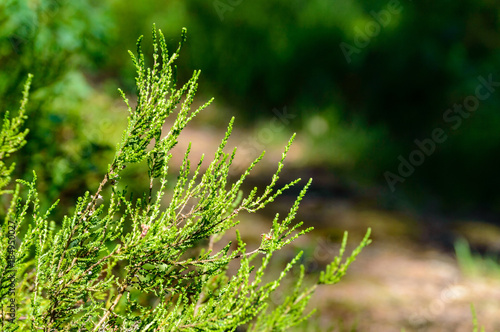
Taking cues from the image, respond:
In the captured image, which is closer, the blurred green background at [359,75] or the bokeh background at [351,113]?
the bokeh background at [351,113]

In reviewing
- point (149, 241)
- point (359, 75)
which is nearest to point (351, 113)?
point (359, 75)

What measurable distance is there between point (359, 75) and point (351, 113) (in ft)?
2.63

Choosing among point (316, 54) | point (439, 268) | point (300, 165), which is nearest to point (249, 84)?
point (316, 54)

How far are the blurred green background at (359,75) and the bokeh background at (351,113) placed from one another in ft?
0.08

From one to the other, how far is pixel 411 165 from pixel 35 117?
19.3ft

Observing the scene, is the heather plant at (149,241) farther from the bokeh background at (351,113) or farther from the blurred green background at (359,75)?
the blurred green background at (359,75)

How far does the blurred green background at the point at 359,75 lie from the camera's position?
23.8 feet

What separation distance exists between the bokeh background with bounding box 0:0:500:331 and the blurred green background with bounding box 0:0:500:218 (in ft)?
0.08

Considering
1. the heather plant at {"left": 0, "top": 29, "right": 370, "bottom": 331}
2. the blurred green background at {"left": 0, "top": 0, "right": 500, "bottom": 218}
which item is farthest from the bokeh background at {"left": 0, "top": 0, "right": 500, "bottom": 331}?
the heather plant at {"left": 0, "top": 29, "right": 370, "bottom": 331}

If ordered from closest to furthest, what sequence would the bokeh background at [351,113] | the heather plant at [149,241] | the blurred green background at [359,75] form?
1. the heather plant at [149,241]
2. the bokeh background at [351,113]
3. the blurred green background at [359,75]

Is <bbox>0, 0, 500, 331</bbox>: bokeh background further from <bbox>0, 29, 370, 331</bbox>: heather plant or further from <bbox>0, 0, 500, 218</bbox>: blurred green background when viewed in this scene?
<bbox>0, 29, 370, 331</bbox>: heather plant

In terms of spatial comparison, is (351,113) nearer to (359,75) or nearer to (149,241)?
(359,75)

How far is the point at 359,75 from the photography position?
884 centimetres

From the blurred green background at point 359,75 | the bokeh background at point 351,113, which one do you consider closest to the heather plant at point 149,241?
the bokeh background at point 351,113
